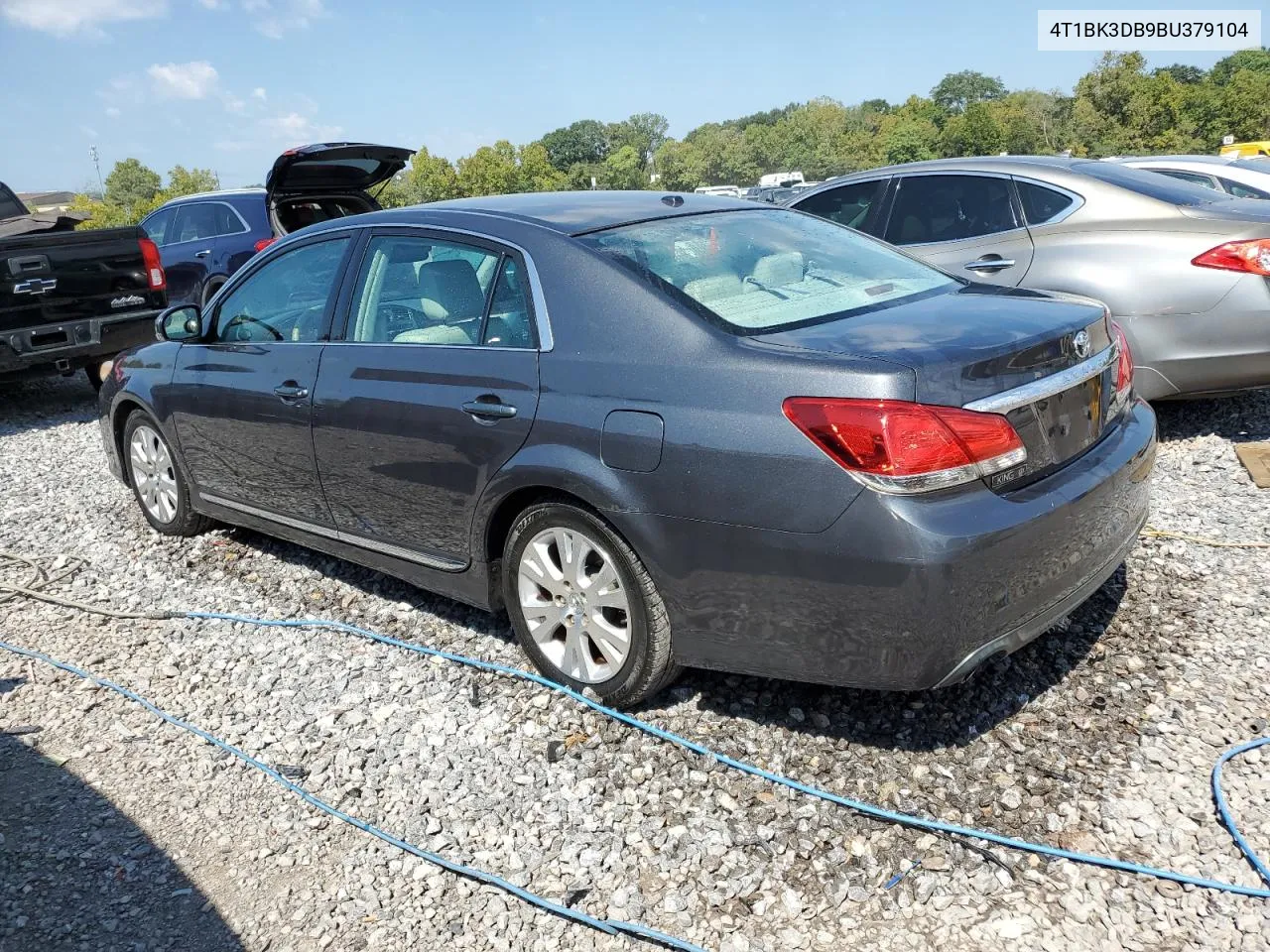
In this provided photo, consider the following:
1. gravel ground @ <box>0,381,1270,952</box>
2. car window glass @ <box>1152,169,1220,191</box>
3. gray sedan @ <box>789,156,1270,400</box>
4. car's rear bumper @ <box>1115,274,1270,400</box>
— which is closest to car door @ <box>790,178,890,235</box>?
gray sedan @ <box>789,156,1270,400</box>

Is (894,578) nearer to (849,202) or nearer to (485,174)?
(849,202)

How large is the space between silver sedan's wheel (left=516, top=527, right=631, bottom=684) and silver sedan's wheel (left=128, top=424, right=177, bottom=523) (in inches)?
107

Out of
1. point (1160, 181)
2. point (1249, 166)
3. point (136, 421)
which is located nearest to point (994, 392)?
point (1160, 181)

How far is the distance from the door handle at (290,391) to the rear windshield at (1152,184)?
14.6 feet

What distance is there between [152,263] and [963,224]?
262 inches

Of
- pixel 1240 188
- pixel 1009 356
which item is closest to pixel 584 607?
pixel 1009 356

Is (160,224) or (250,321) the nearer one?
(250,321)

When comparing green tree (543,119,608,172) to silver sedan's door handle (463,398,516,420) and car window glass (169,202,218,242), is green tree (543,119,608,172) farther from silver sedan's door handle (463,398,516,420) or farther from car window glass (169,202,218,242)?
silver sedan's door handle (463,398,516,420)

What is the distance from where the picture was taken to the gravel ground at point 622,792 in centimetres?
260

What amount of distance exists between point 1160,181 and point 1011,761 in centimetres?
437

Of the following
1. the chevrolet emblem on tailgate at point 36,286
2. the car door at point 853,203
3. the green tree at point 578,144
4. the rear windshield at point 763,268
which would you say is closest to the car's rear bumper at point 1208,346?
the car door at point 853,203

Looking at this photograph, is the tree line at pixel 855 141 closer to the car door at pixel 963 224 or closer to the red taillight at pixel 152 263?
the red taillight at pixel 152 263

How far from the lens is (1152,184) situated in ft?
19.6

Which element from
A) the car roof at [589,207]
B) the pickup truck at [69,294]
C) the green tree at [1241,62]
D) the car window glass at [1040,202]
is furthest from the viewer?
the green tree at [1241,62]
